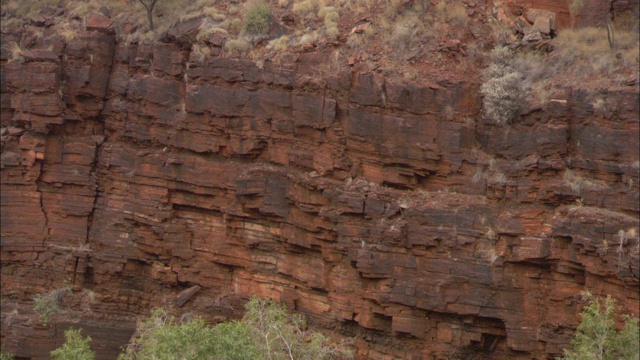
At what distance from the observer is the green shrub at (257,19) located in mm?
31125

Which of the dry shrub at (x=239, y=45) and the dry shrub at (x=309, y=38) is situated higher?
Answer: the dry shrub at (x=309, y=38)

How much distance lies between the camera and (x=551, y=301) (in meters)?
26.5

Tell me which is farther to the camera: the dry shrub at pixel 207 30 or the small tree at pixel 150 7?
the small tree at pixel 150 7

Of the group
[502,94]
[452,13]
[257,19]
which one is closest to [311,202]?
[257,19]

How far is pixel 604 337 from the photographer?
80.8 feet

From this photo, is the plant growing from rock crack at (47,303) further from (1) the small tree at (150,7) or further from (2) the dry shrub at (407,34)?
(2) the dry shrub at (407,34)

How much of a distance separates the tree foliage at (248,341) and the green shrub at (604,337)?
215 inches

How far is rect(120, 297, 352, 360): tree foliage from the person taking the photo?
86.3ft

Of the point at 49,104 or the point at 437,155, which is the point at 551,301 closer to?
the point at 437,155

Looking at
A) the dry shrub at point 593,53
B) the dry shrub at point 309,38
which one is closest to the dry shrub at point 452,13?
the dry shrub at point 593,53

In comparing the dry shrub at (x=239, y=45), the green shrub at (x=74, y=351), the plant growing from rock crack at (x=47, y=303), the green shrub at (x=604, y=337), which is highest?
the dry shrub at (x=239, y=45)

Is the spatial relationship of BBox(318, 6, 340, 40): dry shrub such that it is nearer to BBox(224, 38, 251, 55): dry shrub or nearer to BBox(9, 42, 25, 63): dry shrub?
BBox(224, 38, 251, 55): dry shrub

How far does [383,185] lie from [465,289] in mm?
2988

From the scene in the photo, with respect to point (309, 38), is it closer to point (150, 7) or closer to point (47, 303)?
point (150, 7)
